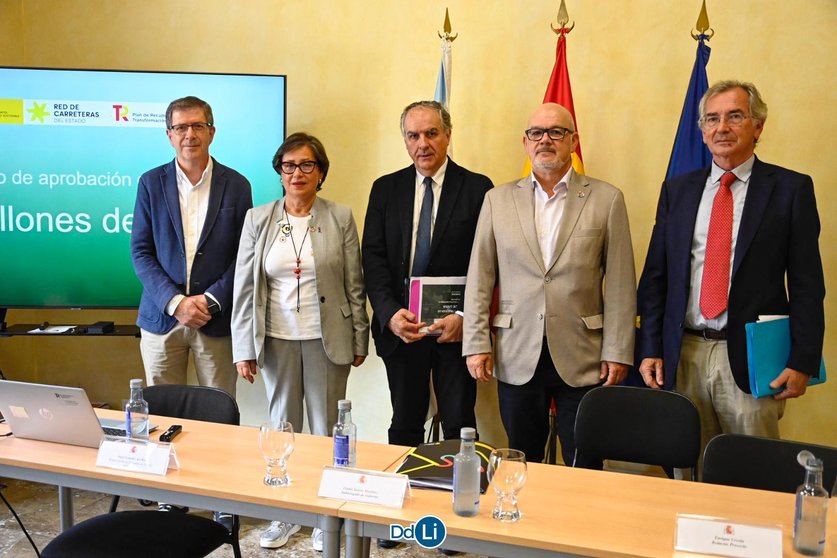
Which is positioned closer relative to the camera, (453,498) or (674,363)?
(453,498)

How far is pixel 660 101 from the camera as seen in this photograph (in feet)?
12.9

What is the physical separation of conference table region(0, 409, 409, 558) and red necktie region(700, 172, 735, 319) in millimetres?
1255

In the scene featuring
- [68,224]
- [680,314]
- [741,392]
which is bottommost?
[741,392]

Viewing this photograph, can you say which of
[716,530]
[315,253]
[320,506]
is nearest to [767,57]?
[315,253]

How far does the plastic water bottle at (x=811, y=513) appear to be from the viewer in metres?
1.66

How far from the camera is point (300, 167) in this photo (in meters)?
3.16

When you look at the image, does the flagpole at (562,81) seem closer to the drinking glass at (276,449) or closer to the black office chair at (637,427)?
the black office chair at (637,427)

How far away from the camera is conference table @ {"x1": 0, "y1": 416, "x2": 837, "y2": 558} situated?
1.75 metres

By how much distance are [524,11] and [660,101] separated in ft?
2.92

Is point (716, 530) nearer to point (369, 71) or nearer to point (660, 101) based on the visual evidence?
point (660, 101)

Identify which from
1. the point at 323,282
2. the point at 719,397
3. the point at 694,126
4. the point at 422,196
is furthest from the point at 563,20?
the point at 719,397

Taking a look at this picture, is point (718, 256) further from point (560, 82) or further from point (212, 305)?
point (212, 305)

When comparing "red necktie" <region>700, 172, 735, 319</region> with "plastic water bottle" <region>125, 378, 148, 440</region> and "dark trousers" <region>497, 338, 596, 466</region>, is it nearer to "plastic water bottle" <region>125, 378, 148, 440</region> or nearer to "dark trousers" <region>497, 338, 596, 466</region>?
"dark trousers" <region>497, 338, 596, 466</region>

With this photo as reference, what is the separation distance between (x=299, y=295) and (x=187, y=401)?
0.69 meters
